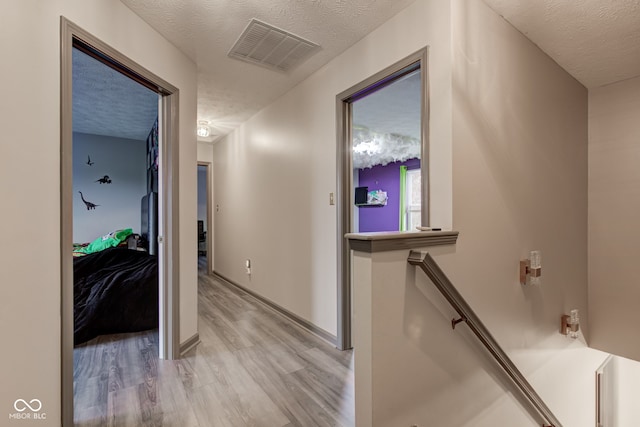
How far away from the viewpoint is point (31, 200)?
1.40 metres

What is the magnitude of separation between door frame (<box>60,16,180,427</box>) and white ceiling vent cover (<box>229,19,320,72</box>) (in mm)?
670

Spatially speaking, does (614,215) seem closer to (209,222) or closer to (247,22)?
(247,22)

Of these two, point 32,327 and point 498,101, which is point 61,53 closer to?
point 32,327

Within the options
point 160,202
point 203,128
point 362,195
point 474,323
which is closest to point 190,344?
point 160,202

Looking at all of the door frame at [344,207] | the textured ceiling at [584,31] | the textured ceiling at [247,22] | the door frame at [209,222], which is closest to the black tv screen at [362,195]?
the door frame at [209,222]

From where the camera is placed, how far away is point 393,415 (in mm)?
1413

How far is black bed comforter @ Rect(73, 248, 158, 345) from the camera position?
2.77 metres

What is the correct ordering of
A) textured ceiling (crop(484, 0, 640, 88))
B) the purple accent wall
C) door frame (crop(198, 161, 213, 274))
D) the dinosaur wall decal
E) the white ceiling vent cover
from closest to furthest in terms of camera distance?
textured ceiling (crop(484, 0, 640, 88)) → the white ceiling vent cover → the dinosaur wall decal → door frame (crop(198, 161, 213, 274)) → the purple accent wall

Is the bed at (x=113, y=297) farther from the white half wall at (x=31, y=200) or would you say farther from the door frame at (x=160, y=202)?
the white half wall at (x=31, y=200)

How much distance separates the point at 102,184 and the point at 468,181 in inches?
222

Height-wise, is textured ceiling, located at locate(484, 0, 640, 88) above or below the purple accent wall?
above

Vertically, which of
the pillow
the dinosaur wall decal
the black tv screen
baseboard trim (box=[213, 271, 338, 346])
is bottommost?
baseboard trim (box=[213, 271, 338, 346])

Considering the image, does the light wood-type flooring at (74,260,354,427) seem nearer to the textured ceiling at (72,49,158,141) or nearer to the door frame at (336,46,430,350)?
the door frame at (336,46,430,350)

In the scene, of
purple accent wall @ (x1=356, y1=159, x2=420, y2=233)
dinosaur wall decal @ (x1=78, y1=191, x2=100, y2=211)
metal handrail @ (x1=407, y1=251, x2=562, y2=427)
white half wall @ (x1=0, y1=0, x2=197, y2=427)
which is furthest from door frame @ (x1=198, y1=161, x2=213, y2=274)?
metal handrail @ (x1=407, y1=251, x2=562, y2=427)
